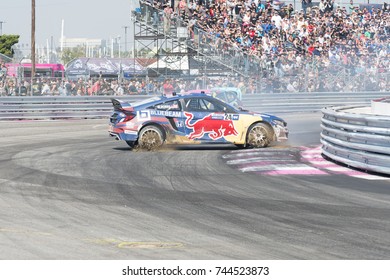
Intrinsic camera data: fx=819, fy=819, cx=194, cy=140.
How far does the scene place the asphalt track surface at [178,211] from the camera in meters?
7.76

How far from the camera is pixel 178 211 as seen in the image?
10.1 meters

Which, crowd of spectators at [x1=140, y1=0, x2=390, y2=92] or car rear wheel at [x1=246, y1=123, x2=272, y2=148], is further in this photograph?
crowd of spectators at [x1=140, y1=0, x2=390, y2=92]

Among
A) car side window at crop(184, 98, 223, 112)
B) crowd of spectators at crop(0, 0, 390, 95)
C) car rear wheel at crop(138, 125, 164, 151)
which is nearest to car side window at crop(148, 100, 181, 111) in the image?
car side window at crop(184, 98, 223, 112)

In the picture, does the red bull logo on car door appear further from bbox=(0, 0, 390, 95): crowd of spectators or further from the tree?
the tree

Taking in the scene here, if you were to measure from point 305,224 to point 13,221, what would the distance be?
3305 millimetres

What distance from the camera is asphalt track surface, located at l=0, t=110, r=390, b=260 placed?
25.5 ft

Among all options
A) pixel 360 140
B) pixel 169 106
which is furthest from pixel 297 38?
pixel 360 140

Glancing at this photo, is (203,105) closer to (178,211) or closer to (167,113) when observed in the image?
(167,113)

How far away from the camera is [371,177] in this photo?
13.5 metres

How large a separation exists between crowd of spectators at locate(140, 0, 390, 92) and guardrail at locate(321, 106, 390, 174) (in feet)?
63.3

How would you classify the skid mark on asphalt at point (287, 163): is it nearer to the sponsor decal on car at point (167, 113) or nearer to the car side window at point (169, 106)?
the sponsor decal on car at point (167, 113)

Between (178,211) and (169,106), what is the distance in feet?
27.3

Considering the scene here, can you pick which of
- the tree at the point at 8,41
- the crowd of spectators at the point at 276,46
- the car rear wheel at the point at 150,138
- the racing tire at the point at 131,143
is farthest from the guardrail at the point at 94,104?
the tree at the point at 8,41
